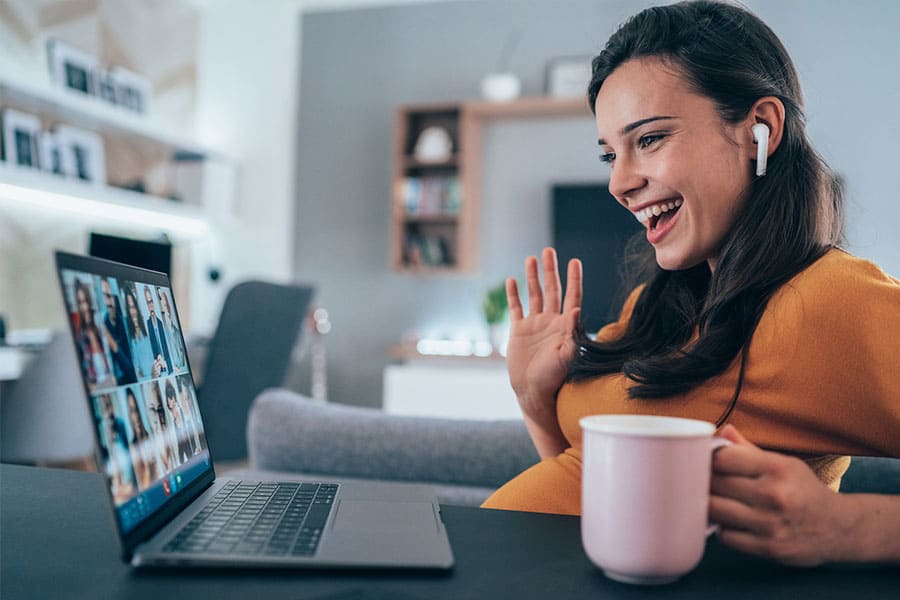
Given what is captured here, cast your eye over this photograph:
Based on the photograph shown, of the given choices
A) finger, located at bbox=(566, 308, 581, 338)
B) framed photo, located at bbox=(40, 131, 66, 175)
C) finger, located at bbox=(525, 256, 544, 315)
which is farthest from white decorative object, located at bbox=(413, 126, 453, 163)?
finger, located at bbox=(566, 308, 581, 338)

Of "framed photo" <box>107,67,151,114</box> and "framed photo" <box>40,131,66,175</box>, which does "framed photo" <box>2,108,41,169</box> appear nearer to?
"framed photo" <box>40,131,66,175</box>

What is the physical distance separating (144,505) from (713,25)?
83 cm

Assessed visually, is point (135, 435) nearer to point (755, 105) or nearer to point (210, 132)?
point (755, 105)

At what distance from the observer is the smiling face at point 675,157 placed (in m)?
0.87

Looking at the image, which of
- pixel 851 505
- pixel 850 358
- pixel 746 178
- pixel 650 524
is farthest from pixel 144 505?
pixel 746 178

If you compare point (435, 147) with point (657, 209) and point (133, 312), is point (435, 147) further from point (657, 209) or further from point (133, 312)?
point (133, 312)

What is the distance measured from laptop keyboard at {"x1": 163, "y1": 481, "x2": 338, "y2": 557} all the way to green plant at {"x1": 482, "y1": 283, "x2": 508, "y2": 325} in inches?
136

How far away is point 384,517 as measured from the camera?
0.61m

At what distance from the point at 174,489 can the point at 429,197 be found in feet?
12.6

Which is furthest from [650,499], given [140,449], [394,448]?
[394,448]

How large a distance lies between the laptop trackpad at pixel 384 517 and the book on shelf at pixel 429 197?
372cm

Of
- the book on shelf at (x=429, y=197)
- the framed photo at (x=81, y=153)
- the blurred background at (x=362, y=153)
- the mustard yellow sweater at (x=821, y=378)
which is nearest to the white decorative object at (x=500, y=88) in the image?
the blurred background at (x=362, y=153)

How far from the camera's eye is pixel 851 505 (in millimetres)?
524

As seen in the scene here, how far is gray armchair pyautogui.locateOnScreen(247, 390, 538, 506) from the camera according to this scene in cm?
127
